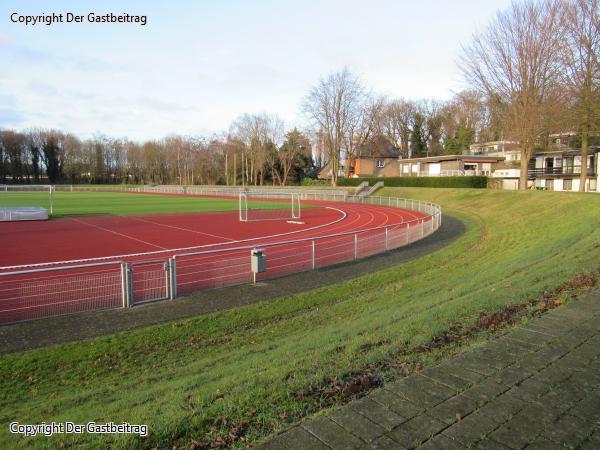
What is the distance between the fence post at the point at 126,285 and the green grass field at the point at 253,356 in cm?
168

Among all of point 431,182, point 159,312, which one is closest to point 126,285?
point 159,312

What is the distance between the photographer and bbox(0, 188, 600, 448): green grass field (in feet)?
13.4

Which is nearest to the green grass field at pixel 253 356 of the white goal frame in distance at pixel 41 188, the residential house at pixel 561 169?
the white goal frame in distance at pixel 41 188

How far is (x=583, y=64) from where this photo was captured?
32531mm

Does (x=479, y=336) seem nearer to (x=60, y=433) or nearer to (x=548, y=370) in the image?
(x=548, y=370)

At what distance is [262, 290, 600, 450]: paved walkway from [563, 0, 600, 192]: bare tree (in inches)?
1345

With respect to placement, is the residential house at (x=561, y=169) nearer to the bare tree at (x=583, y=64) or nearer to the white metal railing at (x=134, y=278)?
the bare tree at (x=583, y=64)

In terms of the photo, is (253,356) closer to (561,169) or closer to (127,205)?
(127,205)

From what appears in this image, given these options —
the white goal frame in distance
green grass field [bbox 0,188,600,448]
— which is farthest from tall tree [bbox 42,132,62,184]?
green grass field [bbox 0,188,600,448]

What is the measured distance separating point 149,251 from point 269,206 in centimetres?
2878

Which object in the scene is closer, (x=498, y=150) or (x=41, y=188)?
(x=498, y=150)

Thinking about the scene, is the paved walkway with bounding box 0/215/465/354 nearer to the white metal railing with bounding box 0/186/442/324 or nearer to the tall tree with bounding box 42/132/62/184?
the white metal railing with bounding box 0/186/442/324

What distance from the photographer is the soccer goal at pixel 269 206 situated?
34.8 meters

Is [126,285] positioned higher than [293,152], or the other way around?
[293,152]
